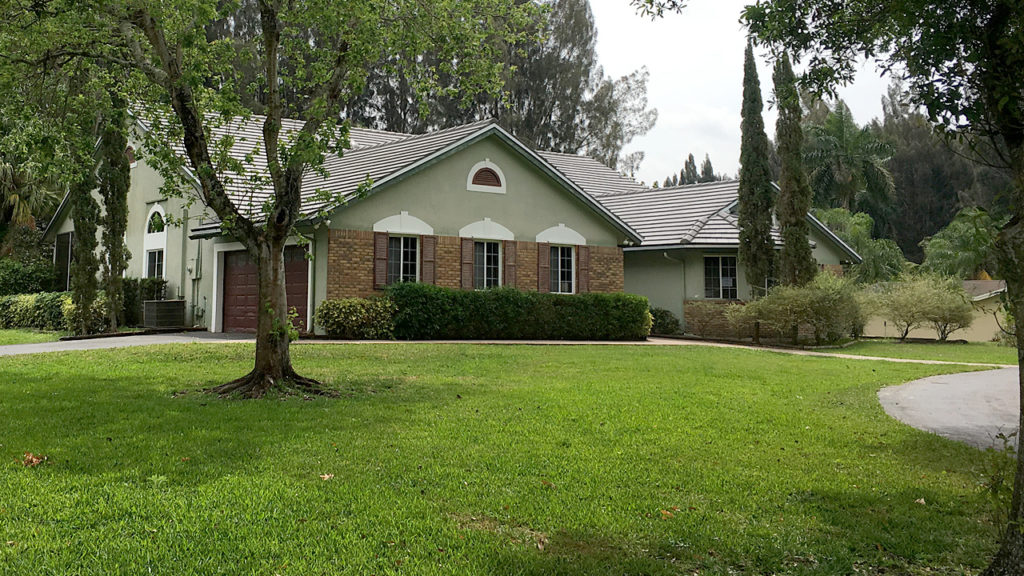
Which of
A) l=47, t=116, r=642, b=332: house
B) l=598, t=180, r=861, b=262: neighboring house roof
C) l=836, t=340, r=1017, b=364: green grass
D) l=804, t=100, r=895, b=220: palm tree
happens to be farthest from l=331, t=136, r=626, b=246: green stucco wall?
l=804, t=100, r=895, b=220: palm tree

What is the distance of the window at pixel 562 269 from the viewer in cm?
2272

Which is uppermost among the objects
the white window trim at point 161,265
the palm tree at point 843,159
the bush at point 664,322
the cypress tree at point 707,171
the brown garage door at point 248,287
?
the cypress tree at point 707,171

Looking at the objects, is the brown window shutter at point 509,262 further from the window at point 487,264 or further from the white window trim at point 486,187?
the white window trim at point 486,187

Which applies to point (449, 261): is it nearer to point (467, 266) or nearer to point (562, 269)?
point (467, 266)

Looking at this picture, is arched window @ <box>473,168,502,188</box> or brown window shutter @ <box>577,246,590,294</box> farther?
brown window shutter @ <box>577,246,590,294</box>

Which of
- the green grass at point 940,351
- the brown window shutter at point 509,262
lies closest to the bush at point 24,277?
the brown window shutter at point 509,262

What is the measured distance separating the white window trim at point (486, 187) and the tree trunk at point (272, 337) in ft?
37.2

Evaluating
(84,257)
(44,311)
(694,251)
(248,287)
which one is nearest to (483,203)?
(248,287)

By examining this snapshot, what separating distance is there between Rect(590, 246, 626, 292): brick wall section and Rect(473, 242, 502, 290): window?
3.17 metres

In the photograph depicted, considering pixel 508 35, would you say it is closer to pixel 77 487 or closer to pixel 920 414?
pixel 920 414

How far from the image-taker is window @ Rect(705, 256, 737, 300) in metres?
24.5

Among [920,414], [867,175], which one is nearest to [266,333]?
[920,414]

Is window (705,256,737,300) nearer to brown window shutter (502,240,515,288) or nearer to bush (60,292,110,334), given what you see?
brown window shutter (502,240,515,288)

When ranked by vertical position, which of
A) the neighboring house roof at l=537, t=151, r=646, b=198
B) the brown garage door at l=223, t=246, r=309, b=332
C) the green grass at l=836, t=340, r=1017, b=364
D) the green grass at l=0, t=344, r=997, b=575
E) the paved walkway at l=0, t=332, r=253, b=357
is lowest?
the green grass at l=0, t=344, r=997, b=575
